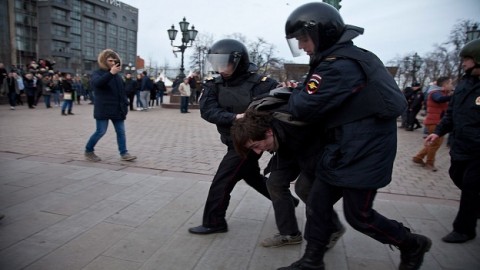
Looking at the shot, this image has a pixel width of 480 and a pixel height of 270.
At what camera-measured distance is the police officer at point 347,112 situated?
1.98 m

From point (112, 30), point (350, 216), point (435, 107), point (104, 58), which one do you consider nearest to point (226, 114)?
point (350, 216)

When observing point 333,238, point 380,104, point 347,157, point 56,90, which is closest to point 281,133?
point 347,157

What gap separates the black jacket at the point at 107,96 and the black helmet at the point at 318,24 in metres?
3.93

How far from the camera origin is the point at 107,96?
17.9ft

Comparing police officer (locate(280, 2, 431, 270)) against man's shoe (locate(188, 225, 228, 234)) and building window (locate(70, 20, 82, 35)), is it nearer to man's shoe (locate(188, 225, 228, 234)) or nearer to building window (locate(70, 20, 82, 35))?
man's shoe (locate(188, 225, 228, 234))

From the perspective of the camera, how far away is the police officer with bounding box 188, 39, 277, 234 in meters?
2.90

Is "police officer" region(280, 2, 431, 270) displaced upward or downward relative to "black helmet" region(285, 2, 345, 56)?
downward

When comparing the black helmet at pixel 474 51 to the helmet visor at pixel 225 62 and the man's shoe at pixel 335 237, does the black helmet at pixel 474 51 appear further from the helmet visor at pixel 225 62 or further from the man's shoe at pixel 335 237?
the helmet visor at pixel 225 62

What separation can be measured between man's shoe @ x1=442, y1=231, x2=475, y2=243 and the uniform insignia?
2179mm

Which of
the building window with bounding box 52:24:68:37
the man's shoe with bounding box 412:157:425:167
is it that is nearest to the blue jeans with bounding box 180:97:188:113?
the man's shoe with bounding box 412:157:425:167

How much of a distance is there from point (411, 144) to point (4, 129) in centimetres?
1070

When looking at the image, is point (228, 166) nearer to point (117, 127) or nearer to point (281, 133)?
point (281, 133)

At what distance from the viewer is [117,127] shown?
562 centimetres

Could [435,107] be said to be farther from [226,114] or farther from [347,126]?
[347,126]
